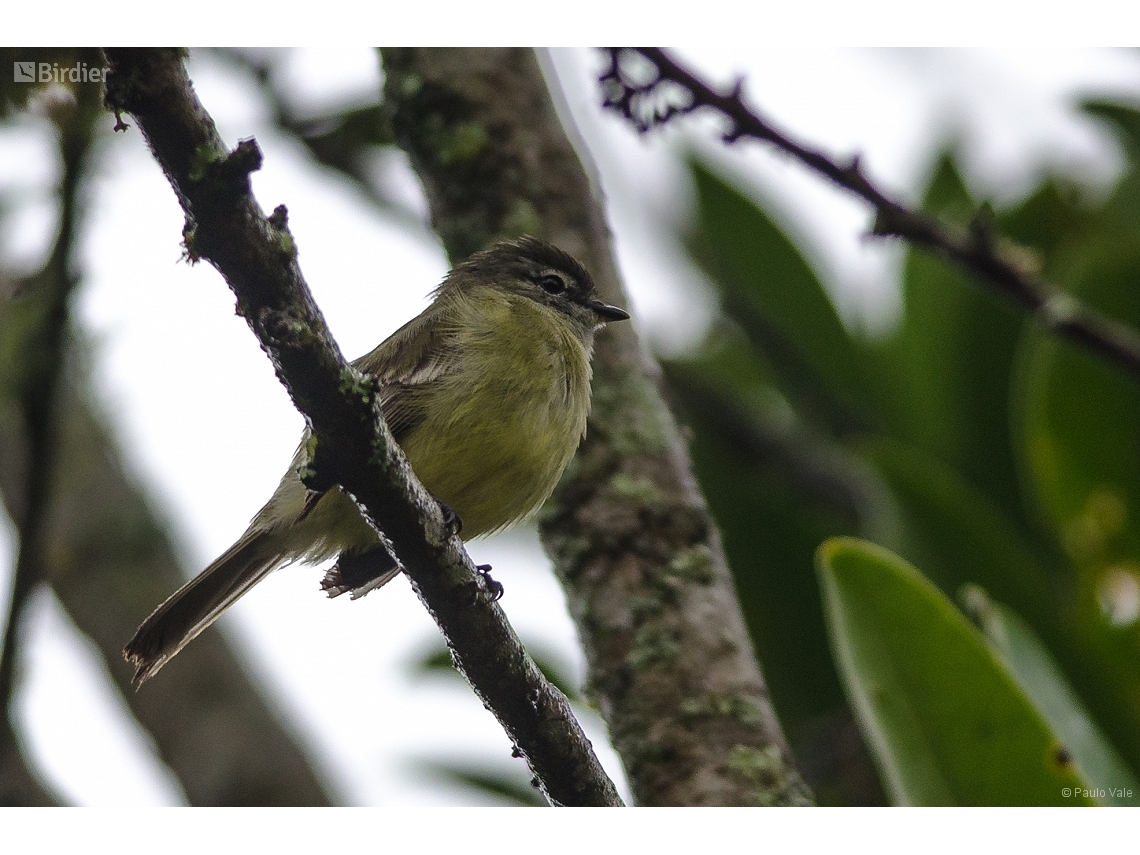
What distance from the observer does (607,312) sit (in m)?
3.87

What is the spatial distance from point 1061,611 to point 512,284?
187cm

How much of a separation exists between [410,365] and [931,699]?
1.44 meters

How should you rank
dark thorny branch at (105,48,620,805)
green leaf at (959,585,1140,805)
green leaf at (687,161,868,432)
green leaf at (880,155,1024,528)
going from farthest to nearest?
green leaf at (687,161,868,432)
green leaf at (880,155,1024,528)
green leaf at (959,585,1140,805)
dark thorny branch at (105,48,620,805)

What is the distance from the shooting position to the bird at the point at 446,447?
3.13 meters

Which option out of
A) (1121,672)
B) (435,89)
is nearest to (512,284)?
(435,89)

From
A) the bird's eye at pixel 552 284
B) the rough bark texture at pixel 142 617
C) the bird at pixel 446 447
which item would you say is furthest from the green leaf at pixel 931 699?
the rough bark texture at pixel 142 617

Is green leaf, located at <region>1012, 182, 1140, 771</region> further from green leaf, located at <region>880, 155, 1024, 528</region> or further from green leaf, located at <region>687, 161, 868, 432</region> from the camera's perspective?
green leaf, located at <region>687, 161, 868, 432</region>

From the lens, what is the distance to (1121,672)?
12.3 feet

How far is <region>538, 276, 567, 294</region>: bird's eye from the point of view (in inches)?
152

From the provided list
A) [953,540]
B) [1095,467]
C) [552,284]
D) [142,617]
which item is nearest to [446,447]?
[552,284]

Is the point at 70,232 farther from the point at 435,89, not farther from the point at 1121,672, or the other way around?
the point at 1121,672

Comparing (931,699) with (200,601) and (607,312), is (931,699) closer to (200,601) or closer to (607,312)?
(607,312)

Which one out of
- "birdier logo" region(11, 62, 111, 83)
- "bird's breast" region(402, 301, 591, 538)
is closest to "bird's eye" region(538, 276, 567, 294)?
"bird's breast" region(402, 301, 591, 538)

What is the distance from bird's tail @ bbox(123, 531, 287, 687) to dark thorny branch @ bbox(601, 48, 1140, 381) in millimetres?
1374
